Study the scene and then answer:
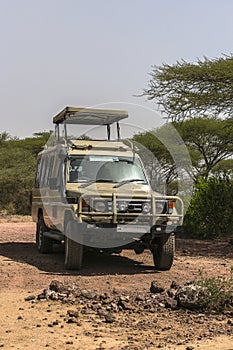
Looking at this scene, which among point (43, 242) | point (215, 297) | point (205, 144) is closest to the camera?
point (215, 297)

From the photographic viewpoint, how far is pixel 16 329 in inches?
240

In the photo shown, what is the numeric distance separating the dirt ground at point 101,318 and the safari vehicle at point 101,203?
0.45 metres

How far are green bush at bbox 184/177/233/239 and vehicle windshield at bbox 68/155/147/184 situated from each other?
492 centimetres

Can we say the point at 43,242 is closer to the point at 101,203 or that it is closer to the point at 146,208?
the point at 101,203

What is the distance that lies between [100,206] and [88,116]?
3.05 m

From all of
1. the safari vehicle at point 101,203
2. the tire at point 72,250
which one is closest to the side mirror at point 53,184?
the safari vehicle at point 101,203

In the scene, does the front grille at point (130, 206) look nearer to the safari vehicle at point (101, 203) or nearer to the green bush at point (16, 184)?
the safari vehicle at point (101, 203)

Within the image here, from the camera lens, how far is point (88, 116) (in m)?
11.9

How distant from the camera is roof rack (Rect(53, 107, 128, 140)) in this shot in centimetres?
1128

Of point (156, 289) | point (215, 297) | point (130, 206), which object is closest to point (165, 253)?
point (130, 206)

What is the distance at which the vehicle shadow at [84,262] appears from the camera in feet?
31.6

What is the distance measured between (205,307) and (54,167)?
5320 mm

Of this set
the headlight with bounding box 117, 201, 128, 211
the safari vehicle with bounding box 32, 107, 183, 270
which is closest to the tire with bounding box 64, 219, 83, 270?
the safari vehicle with bounding box 32, 107, 183, 270

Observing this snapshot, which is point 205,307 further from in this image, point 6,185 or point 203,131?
point 203,131
